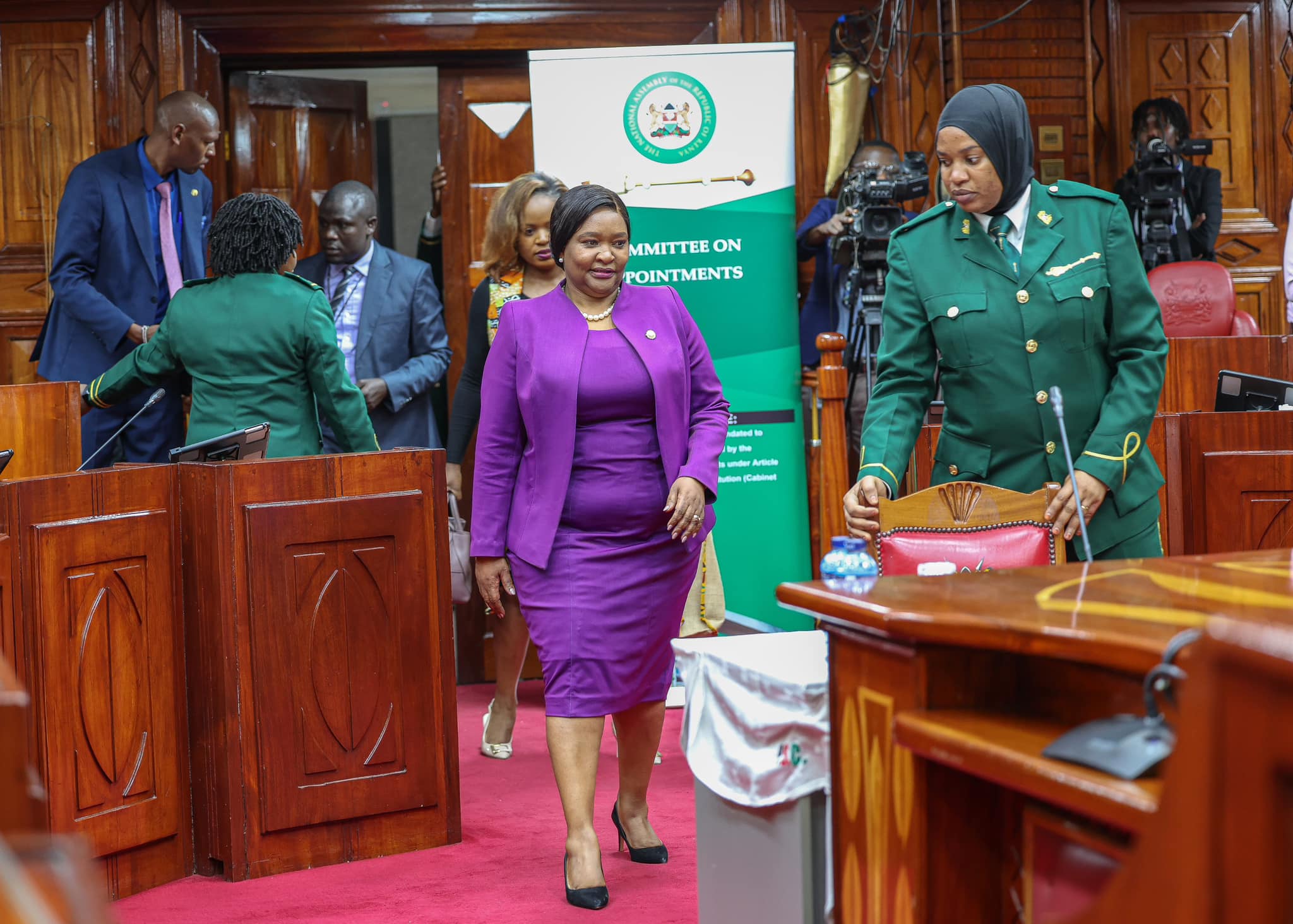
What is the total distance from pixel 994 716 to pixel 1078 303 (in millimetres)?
1199

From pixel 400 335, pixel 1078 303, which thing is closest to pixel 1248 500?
pixel 1078 303

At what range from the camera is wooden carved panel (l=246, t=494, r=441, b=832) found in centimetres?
313

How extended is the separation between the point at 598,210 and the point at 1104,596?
5.13 ft

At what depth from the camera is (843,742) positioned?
179 cm

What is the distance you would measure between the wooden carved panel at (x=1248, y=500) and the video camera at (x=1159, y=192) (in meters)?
2.20

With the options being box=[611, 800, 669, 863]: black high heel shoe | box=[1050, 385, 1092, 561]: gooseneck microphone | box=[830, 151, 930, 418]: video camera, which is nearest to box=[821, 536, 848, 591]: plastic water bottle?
box=[1050, 385, 1092, 561]: gooseneck microphone

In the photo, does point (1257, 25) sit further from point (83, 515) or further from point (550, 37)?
point (83, 515)

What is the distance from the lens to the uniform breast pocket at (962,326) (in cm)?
261

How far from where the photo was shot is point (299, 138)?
6.11m

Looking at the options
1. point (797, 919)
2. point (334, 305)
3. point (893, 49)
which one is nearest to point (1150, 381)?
point (797, 919)

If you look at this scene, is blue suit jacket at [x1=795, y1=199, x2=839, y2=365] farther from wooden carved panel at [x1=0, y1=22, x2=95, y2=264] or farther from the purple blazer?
wooden carved panel at [x1=0, y1=22, x2=95, y2=264]

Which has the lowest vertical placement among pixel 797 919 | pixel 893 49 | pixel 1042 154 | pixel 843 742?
pixel 797 919

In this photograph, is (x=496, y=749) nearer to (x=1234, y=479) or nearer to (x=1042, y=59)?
(x=1234, y=479)

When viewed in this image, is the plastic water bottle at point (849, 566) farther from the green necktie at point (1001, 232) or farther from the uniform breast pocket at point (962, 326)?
the green necktie at point (1001, 232)
